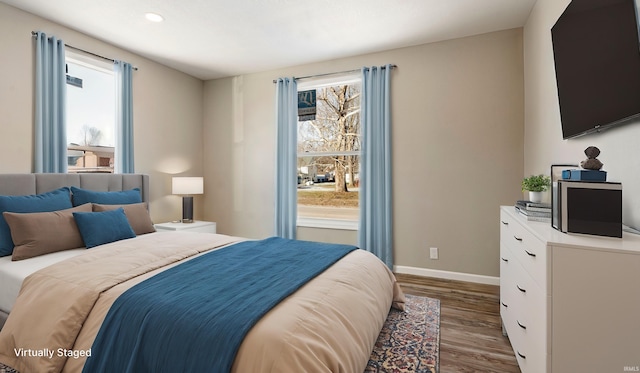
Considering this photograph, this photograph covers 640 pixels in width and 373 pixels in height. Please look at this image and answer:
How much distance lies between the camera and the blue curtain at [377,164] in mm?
3738

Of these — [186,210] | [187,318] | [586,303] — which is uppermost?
[186,210]

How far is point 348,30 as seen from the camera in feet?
10.7

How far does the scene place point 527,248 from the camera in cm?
155

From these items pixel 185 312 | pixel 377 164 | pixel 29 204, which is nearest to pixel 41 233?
pixel 29 204

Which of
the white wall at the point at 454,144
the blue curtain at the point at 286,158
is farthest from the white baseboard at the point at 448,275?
the blue curtain at the point at 286,158

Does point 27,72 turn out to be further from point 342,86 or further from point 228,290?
point 342,86

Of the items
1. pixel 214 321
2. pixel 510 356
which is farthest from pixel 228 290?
pixel 510 356

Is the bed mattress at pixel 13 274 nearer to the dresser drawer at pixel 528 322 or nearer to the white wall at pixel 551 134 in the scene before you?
the dresser drawer at pixel 528 322

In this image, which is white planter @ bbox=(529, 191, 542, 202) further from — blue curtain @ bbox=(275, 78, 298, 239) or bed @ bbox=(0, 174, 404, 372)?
blue curtain @ bbox=(275, 78, 298, 239)

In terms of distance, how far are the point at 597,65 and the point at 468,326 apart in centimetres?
193

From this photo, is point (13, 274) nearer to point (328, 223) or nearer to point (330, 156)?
point (328, 223)

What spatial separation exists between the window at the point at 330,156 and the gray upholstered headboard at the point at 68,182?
81.2 inches

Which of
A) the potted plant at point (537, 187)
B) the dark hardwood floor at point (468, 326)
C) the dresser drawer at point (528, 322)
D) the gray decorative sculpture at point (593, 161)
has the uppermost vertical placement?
the gray decorative sculpture at point (593, 161)

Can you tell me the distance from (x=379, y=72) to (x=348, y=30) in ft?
2.39
